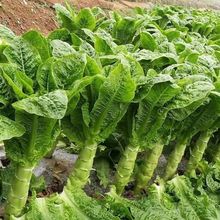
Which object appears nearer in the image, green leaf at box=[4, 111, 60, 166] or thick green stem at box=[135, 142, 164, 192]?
green leaf at box=[4, 111, 60, 166]

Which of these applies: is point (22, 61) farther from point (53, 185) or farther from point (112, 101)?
point (53, 185)

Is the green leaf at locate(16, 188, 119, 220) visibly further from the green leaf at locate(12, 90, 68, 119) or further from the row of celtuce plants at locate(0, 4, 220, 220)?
the green leaf at locate(12, 90, 68, 119)

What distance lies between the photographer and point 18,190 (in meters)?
2.33

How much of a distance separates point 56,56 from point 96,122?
1.28 ft

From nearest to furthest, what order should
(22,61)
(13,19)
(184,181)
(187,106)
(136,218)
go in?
(22,61)
(136,218)
(187,106)
(184,181)
(13,19)

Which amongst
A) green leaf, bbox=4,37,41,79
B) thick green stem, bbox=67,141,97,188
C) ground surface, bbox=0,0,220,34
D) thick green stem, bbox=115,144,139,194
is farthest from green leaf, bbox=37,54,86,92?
ground surface, bbox=0,0,220,34

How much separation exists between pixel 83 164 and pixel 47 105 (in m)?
0.75

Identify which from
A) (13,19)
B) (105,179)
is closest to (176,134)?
(105,179)

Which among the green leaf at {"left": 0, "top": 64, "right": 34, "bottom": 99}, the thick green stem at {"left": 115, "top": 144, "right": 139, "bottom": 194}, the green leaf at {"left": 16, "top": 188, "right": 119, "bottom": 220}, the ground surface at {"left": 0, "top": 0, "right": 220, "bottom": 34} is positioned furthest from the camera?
the ground surface at {"left": 0, "top": 0, "right": 220, "bottom": 34}

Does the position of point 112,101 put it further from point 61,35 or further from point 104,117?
point 61,35

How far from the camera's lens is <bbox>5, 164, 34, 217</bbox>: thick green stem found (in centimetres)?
230

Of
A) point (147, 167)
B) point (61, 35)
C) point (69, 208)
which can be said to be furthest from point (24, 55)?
point (147, 167)

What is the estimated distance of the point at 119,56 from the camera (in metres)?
2.45

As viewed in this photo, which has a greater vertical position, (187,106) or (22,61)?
(22,61)
